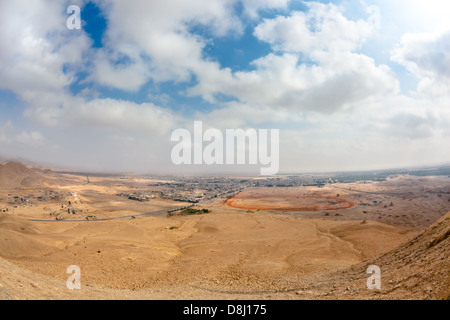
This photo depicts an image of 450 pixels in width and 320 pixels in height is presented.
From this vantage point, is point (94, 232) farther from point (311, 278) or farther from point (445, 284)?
point (445, 284)

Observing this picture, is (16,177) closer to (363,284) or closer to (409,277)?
(363,284)

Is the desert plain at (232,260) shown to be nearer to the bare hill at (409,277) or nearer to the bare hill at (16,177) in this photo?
the bare hill at (409,277)

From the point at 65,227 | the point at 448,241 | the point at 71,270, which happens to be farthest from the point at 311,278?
the point at 65,227

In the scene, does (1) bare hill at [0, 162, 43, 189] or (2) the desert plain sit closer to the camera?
(2) the desert plain

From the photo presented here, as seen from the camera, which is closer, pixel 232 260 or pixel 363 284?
pixel 363 284

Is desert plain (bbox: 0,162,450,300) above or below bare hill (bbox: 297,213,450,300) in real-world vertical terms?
below

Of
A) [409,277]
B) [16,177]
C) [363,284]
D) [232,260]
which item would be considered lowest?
[232,260]

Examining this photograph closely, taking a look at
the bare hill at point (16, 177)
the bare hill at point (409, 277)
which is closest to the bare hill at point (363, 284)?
the bare hill at point (409, 277)

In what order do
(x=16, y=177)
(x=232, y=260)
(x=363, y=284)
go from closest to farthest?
(x=363, y=284), (x=232, y=260), (x=16, y=177)

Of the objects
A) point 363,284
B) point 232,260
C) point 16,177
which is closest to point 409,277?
point 363,284

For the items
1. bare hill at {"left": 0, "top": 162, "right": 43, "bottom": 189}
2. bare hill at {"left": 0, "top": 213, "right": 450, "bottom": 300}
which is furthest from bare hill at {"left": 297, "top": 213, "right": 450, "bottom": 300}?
bare hill at {"left": 0, "top": 162, "right": 43, "bottom": 189}

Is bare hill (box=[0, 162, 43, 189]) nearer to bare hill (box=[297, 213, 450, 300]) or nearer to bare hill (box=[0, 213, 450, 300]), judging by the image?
bare hill (box=[0, 213, 450, 300])

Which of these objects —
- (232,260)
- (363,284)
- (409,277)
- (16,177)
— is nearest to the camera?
(409,277)
